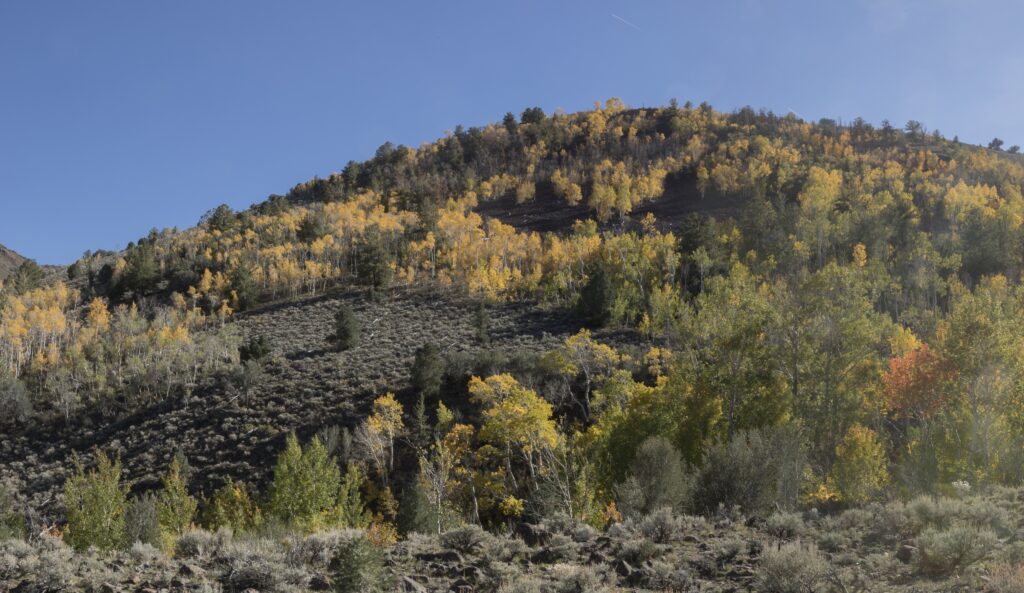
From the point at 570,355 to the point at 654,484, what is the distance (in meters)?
26.6

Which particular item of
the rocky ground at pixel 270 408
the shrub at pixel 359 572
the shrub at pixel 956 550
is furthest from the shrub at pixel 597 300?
the shrub at pixel 359 572

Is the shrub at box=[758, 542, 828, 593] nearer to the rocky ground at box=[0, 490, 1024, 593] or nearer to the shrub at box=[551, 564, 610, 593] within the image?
the rocky ground at box=[0, 490, 1024, 593]

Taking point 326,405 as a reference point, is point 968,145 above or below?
above

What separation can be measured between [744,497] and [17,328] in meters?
98.9

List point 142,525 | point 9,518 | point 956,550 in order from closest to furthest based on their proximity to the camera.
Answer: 1. point 956,550
2. point 142,525
3. point 9,518

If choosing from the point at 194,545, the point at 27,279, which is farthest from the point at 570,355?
the point at 27,279

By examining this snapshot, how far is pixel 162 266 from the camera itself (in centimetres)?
10231

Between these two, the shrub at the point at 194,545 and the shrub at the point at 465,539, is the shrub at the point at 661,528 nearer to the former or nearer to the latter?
the shrub at the point at 465,539

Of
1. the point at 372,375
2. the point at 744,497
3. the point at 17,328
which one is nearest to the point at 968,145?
the point at 372,375

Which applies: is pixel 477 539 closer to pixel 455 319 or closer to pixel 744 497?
pixel 744 497

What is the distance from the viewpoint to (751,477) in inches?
583

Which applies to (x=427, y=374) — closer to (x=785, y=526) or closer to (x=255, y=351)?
(x=255, y=351)

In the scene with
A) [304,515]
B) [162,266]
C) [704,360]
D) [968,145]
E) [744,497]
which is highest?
Answer: [968,145]

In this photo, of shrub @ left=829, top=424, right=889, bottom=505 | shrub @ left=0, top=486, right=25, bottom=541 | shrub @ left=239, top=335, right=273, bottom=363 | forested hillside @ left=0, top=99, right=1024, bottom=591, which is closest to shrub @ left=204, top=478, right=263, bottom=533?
forested hillside @ left=0, top=99, right=1024, bottom=591
